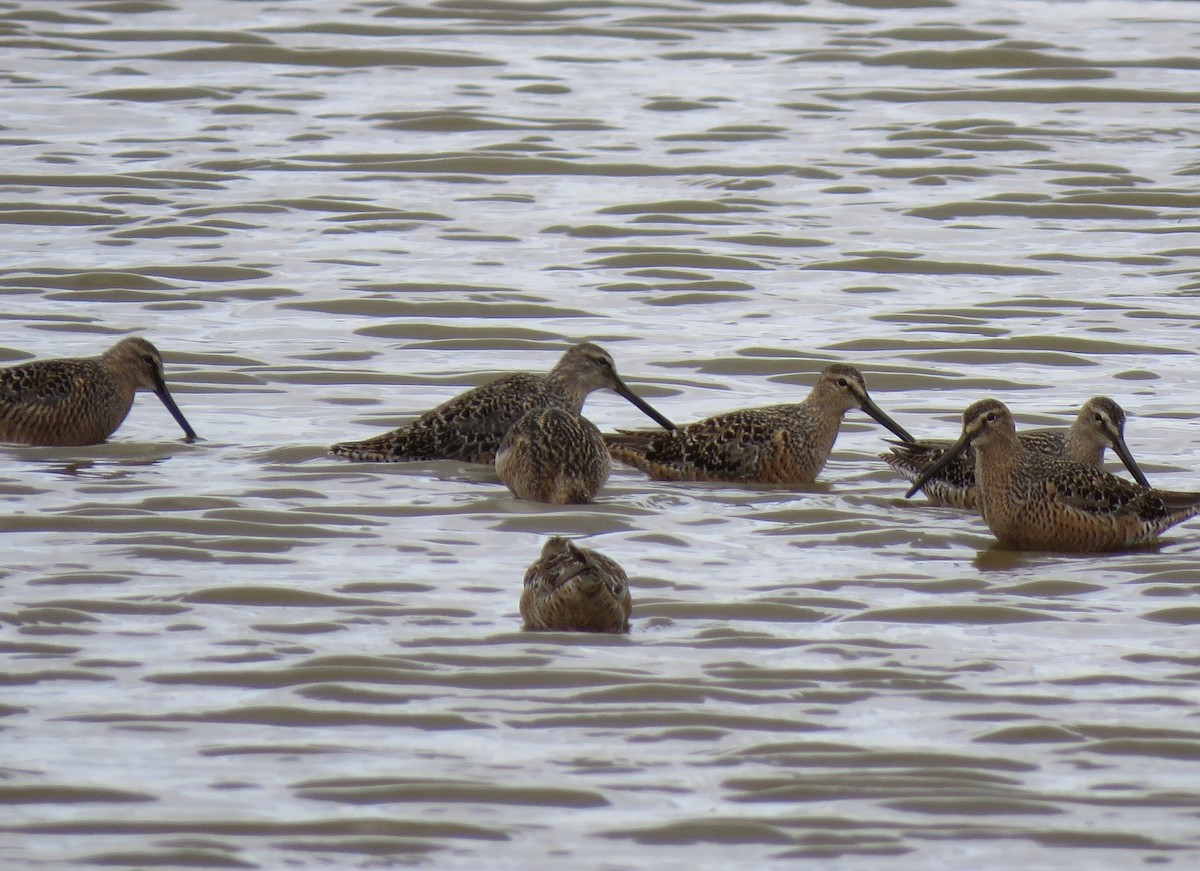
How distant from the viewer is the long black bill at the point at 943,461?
289 inches

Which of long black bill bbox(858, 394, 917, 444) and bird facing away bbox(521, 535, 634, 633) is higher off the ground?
long black bill bbox(858, 394, 917, 444)

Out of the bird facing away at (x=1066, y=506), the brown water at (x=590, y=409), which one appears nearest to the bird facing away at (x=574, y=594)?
the brown water at (x=590, y=409)

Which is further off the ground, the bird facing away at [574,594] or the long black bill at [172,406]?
the long black bill at [172,406]

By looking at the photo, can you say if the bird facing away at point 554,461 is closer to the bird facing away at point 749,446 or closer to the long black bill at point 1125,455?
the bird facing away at point 749,446

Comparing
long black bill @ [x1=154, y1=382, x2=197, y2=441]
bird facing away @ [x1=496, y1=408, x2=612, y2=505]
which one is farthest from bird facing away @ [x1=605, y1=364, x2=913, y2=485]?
long black bill @ [x1=154, y1=382, x2=197, y2=441]

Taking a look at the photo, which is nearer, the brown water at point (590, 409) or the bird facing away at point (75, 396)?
the brown water at point (590, 409)

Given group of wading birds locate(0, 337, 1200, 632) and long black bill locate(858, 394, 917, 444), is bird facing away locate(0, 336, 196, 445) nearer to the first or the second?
group of wading birds locate(0, 337, 1200, 632)

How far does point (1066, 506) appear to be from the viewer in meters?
7.11

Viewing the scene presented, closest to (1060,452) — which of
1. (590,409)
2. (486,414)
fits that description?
(486,414)

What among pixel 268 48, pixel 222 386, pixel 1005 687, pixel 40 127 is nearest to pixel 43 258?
pixel 222 386

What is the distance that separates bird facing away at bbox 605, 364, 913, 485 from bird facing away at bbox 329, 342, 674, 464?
38 cm

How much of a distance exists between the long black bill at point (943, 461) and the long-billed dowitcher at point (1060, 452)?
8cm

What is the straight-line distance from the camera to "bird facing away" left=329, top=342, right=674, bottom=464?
8.03 metres

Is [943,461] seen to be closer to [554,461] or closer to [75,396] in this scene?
[554,461]
